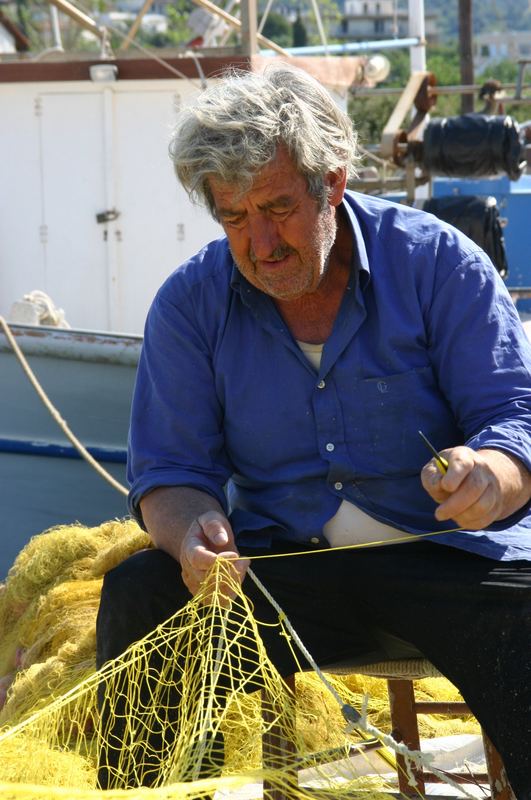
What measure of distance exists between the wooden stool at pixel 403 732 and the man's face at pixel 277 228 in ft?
2.64

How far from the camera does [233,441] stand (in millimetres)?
2539

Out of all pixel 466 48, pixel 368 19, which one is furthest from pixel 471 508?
pixel 368 19

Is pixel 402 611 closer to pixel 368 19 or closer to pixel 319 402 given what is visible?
pixel 319 402

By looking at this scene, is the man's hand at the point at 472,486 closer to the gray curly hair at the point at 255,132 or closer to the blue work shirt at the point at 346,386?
the blue work shirt at the point at 346,386

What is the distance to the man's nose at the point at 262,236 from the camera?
2340 millimetres

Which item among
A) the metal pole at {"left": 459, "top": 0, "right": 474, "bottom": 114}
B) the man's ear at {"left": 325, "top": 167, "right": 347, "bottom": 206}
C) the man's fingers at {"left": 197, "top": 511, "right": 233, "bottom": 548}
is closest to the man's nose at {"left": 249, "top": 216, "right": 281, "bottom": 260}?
the man's ear at {"left": 325, "top": 167, "right": 347, "bottom": 206}

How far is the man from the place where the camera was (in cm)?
225

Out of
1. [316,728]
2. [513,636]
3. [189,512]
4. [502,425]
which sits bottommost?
[316,728]

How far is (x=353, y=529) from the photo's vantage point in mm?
2422

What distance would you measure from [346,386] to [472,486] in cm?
48

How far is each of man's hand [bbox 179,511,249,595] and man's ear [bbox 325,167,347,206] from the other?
2.33ft

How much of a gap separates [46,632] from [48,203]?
3.62m

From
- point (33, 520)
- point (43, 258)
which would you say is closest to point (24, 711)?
point (33, 520)

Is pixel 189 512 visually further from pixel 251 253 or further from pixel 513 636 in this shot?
pixel 513 636
